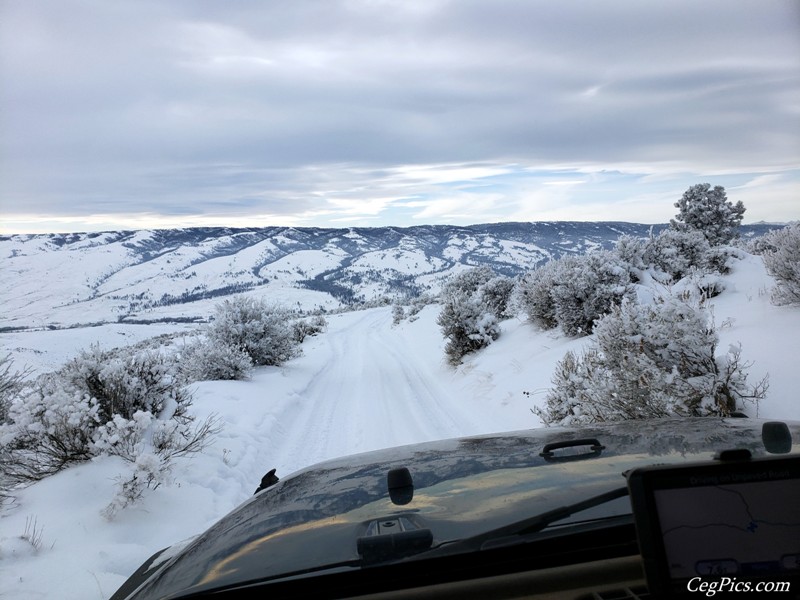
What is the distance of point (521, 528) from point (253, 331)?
576 inches

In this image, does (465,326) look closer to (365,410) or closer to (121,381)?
(365,410)

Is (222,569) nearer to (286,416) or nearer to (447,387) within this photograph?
(286,416)

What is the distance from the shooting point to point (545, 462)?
2.70 metres

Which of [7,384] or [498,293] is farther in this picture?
[498,293]

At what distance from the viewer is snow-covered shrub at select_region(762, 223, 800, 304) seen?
8.45 meters

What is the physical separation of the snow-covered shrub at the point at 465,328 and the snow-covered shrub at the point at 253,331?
197 inches

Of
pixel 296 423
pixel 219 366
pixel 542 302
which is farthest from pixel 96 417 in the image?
pixel 542 302

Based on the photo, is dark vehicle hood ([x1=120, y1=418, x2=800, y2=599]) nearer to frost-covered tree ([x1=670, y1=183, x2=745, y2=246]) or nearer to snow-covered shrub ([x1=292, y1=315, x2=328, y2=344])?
snow-covered shrub ([x1=292, y1=315, x2=328, y2=344])

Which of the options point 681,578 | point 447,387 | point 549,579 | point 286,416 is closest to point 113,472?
point 286,416

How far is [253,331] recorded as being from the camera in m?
15.7

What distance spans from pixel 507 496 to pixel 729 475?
1.08 m

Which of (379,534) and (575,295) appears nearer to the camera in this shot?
(379,534)

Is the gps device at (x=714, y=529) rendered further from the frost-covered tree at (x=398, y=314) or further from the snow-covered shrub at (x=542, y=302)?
the frost-covered tree at (x=398, y=314)

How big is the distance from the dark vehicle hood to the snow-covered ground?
2.55 metres
